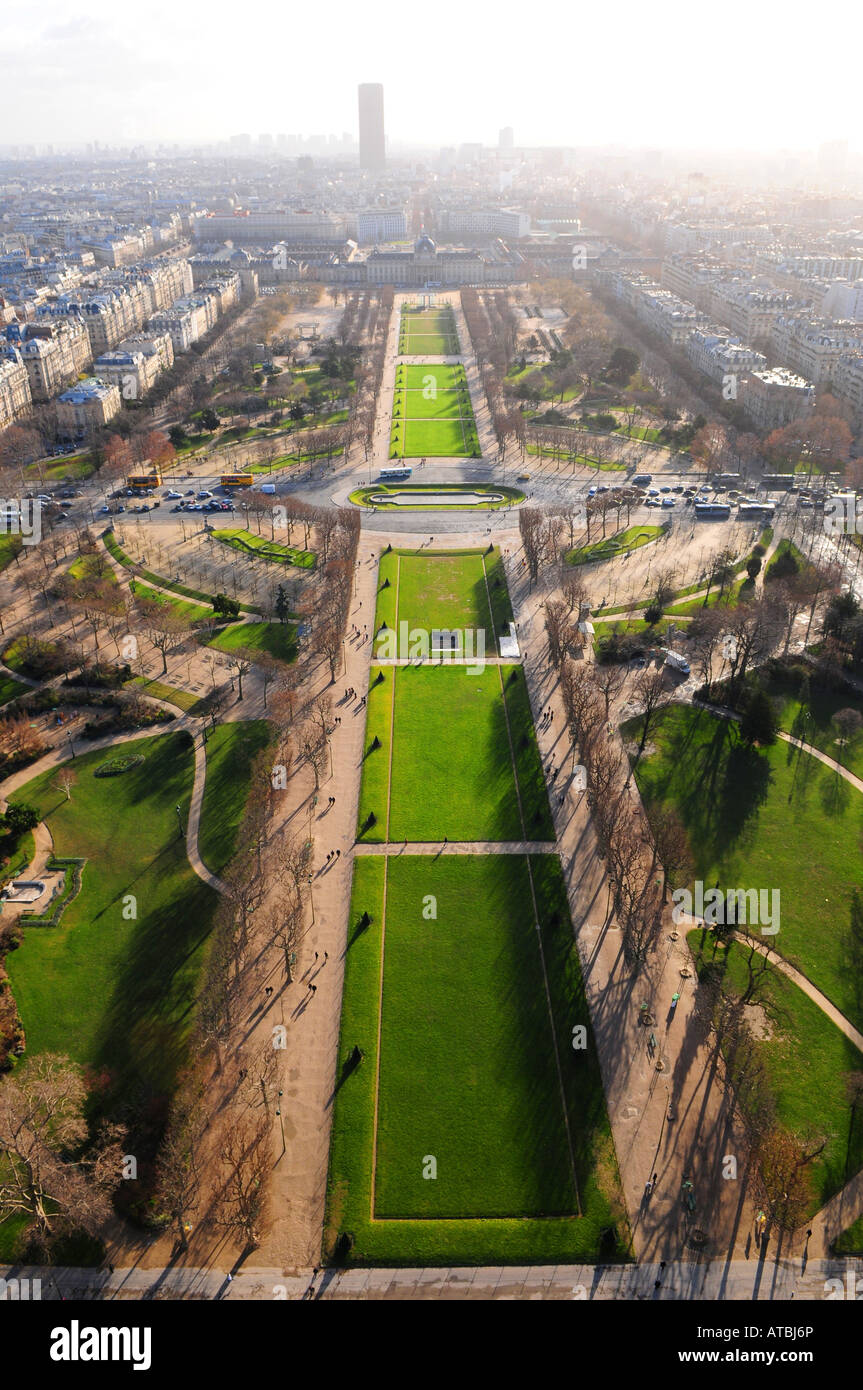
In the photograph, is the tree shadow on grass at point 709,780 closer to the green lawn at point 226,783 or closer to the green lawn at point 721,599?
the green lawn at point 721,599

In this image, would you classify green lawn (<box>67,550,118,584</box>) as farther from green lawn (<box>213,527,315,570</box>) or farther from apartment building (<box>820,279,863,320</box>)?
apartment building (<box>820,279,863,320</box>)

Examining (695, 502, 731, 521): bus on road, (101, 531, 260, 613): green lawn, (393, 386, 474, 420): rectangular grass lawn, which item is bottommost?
(101, 531, 260, 613): green lawn

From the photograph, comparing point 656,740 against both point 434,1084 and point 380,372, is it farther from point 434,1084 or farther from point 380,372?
point 380,372

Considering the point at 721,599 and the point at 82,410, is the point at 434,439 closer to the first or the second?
the point at 82,410

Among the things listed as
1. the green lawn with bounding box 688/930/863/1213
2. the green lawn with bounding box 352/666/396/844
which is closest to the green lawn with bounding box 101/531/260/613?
the green lawn with bounding box 352/666/396/844

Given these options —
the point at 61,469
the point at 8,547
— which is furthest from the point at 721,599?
the point at 61,469
